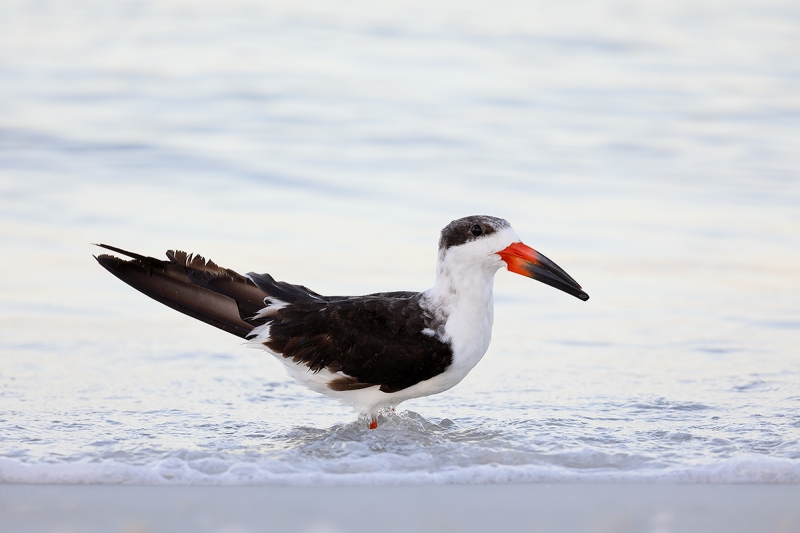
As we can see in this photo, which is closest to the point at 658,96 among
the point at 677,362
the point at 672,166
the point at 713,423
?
the point at 672,166

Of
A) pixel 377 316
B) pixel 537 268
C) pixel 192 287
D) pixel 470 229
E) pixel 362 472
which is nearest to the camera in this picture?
pixel 362 472

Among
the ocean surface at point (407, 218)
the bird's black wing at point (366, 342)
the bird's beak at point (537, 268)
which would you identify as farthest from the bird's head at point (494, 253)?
the ocean surface at point (407, 218)

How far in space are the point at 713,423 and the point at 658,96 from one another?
9037 millimetres

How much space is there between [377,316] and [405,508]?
4.34 ft

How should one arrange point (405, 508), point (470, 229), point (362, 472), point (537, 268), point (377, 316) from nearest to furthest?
1. point (405, 508)
2. point (362, 472)
3. point (537, 268)
4. point (470, 229)
5. point (377, 316)

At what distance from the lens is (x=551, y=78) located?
14.9 m

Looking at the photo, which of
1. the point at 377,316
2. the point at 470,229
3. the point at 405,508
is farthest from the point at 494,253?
the point at 405,508

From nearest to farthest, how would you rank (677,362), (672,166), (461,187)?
(677,362) → (461,187) → (672,166)

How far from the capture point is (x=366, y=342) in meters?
5.52

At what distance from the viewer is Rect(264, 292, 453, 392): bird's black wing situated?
542cm

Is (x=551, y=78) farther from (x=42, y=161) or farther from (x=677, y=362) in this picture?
(x=677, y=362)

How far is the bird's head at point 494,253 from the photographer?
17.7 ft

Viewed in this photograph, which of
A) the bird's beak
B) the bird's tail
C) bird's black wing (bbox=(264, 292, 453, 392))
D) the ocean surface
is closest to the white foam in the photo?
the ocean surface

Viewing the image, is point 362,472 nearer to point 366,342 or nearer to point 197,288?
point 366,342
